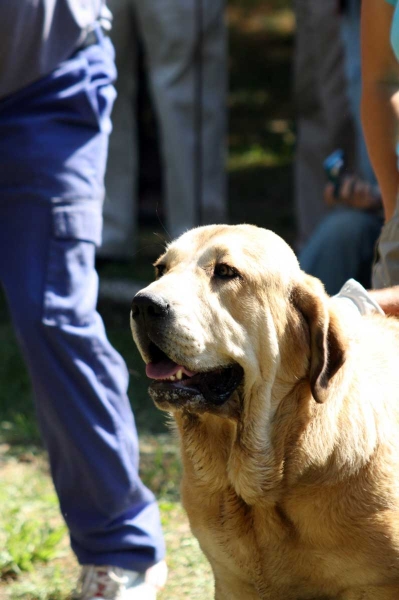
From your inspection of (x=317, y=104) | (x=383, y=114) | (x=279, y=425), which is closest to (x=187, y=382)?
(x=279, y=425)

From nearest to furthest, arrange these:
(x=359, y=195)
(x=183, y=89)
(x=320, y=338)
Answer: (x=320, y=338) < (x=359, y=195) < (x=183, y=89)

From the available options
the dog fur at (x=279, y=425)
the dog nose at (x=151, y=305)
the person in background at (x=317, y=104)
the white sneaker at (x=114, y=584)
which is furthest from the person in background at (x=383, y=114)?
the person in background at (x=317, y=104)

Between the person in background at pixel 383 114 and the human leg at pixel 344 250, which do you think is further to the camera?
the human leg at pixel 344 250

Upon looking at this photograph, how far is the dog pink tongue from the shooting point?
2801 millimetres

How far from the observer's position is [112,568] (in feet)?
11.2

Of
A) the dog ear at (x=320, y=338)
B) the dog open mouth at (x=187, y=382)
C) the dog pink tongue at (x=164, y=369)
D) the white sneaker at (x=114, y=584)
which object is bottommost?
the white sneaker at (x=114, y=584)

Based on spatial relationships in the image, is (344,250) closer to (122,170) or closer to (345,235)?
(345,235)

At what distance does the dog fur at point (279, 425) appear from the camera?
2.73m

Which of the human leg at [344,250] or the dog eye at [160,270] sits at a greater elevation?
the dog eye at [160,270]

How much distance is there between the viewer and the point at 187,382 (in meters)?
2.80

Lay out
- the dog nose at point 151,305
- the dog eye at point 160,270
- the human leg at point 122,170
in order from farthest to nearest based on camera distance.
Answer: the human leg at point 122,170
the dog eye at point 160,270
the dog nose at point 151,305

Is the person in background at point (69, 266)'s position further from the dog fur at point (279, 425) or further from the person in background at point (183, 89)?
the person in background at point (183, 89)

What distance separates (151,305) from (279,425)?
20.9 inches

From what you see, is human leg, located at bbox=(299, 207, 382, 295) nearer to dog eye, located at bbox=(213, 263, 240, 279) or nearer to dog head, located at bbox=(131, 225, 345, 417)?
dog head, located at bbox=(131, 225, 345, 417)
